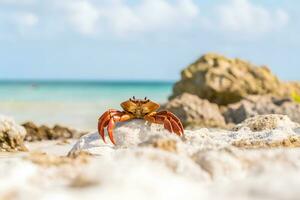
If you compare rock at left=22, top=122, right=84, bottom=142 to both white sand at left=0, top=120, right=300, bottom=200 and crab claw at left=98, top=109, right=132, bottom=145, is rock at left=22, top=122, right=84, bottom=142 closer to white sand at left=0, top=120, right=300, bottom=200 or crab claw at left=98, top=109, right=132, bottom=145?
crab claw at left=98, top=109, right=132, bottom=145

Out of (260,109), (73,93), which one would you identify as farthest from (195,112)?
(73,93)

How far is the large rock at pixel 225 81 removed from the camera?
66.3ft

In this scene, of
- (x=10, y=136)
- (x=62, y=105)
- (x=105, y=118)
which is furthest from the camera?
(x=62, y=105)

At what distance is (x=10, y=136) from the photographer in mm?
10141

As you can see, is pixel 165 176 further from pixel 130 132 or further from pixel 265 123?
pixel 265 123

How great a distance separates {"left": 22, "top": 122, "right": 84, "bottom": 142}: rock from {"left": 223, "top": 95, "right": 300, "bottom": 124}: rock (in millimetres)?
4954

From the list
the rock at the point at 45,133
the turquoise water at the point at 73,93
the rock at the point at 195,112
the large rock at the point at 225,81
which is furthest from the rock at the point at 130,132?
the turquoise water at the point at 73,93

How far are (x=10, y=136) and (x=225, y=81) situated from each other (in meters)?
11.3

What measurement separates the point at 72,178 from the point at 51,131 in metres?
9.45

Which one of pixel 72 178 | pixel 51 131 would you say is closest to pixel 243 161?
pixel 72 178

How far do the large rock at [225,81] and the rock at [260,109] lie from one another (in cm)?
294

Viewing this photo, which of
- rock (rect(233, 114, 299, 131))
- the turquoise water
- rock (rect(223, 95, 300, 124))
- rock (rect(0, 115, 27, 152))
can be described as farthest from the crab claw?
the turquoise water

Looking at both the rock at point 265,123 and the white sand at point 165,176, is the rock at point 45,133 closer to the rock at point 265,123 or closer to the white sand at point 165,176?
the rock at point 265,123

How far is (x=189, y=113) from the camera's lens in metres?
15.9
